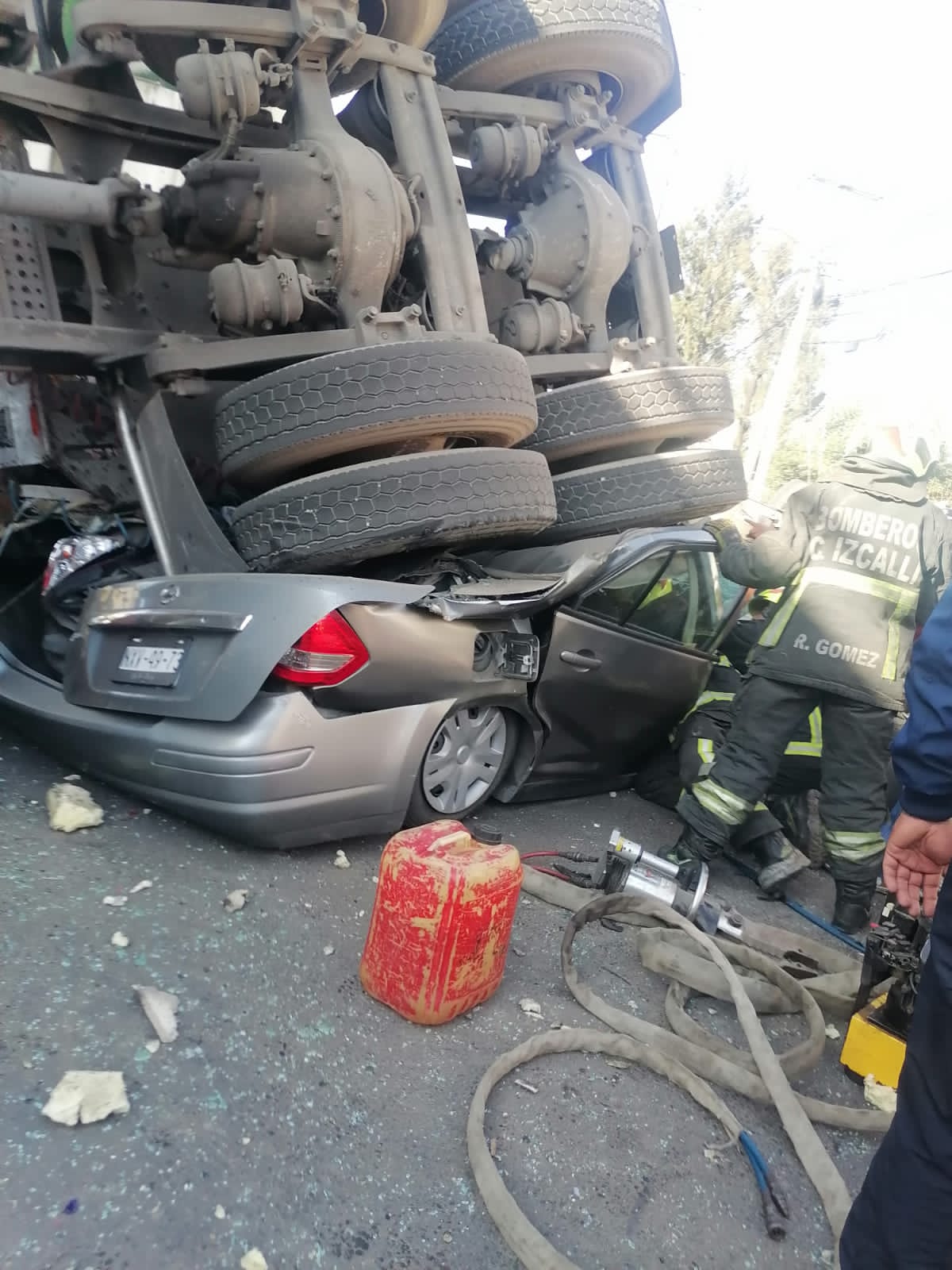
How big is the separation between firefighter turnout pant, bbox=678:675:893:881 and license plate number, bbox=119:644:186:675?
192 centimetres

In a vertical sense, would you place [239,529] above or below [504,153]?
below

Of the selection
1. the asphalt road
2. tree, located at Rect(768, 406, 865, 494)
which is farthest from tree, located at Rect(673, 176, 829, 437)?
the asphalt road

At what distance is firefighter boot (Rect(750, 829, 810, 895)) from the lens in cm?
339

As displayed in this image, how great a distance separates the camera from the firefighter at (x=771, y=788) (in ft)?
11.4

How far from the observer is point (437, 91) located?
13.7ft

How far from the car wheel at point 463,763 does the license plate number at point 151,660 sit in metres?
0.84

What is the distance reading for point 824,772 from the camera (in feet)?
→ 11.0

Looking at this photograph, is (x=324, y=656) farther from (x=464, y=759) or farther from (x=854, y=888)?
(x=854, y=888)

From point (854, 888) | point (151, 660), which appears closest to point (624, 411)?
point (854, 888)

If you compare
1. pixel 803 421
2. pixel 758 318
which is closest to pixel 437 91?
pixel 758 318

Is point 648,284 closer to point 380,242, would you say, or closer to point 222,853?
point 380,242

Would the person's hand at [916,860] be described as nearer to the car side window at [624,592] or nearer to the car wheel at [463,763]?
the car wheel at [463,763]

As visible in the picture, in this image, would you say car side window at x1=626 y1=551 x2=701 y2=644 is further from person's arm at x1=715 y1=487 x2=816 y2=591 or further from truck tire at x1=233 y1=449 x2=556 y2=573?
truck tire at x1=233 y1=449 x2=556 y2=573

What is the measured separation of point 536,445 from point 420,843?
2448mm
